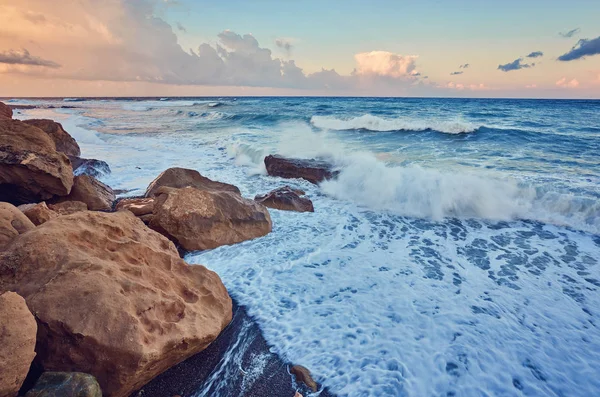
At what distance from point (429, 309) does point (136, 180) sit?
7.76 m

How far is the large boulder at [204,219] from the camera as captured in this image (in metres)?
5.07

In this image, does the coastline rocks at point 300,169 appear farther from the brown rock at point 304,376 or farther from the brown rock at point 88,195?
the brown rock at point 304,376

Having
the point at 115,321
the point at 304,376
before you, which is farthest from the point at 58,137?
the point at 304,376

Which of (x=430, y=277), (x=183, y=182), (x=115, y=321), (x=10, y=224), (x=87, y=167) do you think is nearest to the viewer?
(x=115, y=321)

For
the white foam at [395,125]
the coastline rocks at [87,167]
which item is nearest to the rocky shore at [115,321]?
the coastline rocks at [87,167]

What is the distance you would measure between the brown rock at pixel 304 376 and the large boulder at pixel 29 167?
4808mm

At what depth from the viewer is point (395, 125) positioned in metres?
21.2

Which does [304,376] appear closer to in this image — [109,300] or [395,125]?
[109,300]

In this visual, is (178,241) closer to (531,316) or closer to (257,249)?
(257,249)

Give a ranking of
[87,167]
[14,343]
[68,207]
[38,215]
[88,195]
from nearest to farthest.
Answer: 1. [14,343]
2. [38,215]
3. [68,207]
4. [88,195]
5. [87,167]

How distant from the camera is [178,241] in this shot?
16.7ft

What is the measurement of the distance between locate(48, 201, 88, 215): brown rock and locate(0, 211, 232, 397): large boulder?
2.06m

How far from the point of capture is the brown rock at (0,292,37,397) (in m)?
2.04

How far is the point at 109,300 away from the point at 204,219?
267cm
